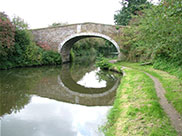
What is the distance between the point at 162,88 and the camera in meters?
4.55

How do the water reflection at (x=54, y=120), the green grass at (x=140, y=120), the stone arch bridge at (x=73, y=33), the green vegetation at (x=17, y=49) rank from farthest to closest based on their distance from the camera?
the stone arch bridge at (x=73, y=33) < the green vegetation at (x=17, y=49) < the water reflection at (x=54, y=120) < the green grass at (x=140, y=120)

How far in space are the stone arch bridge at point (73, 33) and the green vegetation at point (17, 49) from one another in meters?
1.68

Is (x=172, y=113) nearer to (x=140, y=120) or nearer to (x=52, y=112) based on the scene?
(x=140, y=120)

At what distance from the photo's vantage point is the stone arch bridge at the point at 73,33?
13703 mm

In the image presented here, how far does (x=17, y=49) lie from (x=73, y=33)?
5.08 metres

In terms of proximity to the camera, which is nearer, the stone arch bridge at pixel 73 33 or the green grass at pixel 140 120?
the green grass at pixel 140 120

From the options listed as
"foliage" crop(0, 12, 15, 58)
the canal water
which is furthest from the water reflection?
"foliage" crop(0, 12, 15, 58)

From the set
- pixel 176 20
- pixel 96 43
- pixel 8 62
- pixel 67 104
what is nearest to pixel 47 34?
pixel 8 62

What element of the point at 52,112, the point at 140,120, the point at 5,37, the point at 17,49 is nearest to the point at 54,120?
the point at 52,112

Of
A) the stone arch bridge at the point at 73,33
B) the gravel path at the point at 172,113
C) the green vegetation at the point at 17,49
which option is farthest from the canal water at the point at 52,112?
the stone arch bridge at the point at 73,33

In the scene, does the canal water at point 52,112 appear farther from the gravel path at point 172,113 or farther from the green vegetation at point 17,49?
the green vegetation at point 17,49

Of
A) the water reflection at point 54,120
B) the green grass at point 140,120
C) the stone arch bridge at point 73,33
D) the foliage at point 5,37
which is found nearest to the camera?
the green grass at point 140,120

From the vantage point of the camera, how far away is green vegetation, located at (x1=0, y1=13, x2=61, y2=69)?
960cm

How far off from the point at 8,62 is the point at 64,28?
5914mm
